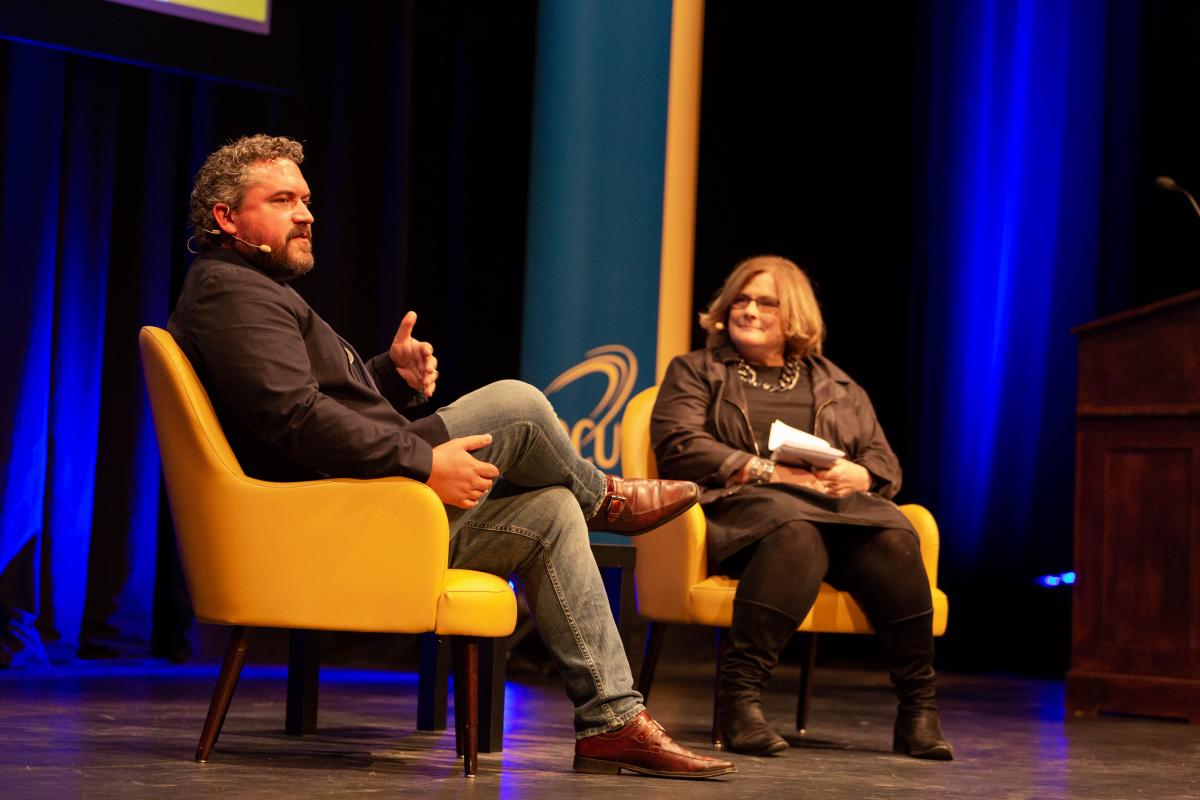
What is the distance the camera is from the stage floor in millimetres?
2344

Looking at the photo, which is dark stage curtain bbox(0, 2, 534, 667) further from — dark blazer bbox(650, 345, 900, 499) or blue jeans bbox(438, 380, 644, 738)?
blue jeans bbox(438, 380, 644, 738)

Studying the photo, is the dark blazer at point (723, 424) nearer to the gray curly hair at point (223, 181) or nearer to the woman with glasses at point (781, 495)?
the woman with glasses at point (781, 495)

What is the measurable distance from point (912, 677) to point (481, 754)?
0.91 meters

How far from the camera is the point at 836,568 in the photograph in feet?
10.5

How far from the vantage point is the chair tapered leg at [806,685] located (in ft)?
11.3

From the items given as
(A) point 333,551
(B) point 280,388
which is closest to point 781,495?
(A) point 333,551

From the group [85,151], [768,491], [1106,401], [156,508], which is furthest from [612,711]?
[85,151]

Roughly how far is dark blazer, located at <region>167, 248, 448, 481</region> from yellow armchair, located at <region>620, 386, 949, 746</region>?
0.82 m

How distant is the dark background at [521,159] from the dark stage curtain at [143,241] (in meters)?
0.01

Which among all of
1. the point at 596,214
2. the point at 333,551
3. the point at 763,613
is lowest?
the point at 763,613

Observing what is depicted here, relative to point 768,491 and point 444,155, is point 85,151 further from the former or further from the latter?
point 768,491

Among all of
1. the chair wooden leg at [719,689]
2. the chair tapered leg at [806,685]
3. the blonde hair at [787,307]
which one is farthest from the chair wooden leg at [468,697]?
the blonde hair at [787,307]

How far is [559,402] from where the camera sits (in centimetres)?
458

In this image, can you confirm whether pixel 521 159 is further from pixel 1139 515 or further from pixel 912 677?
pixel 912 677
